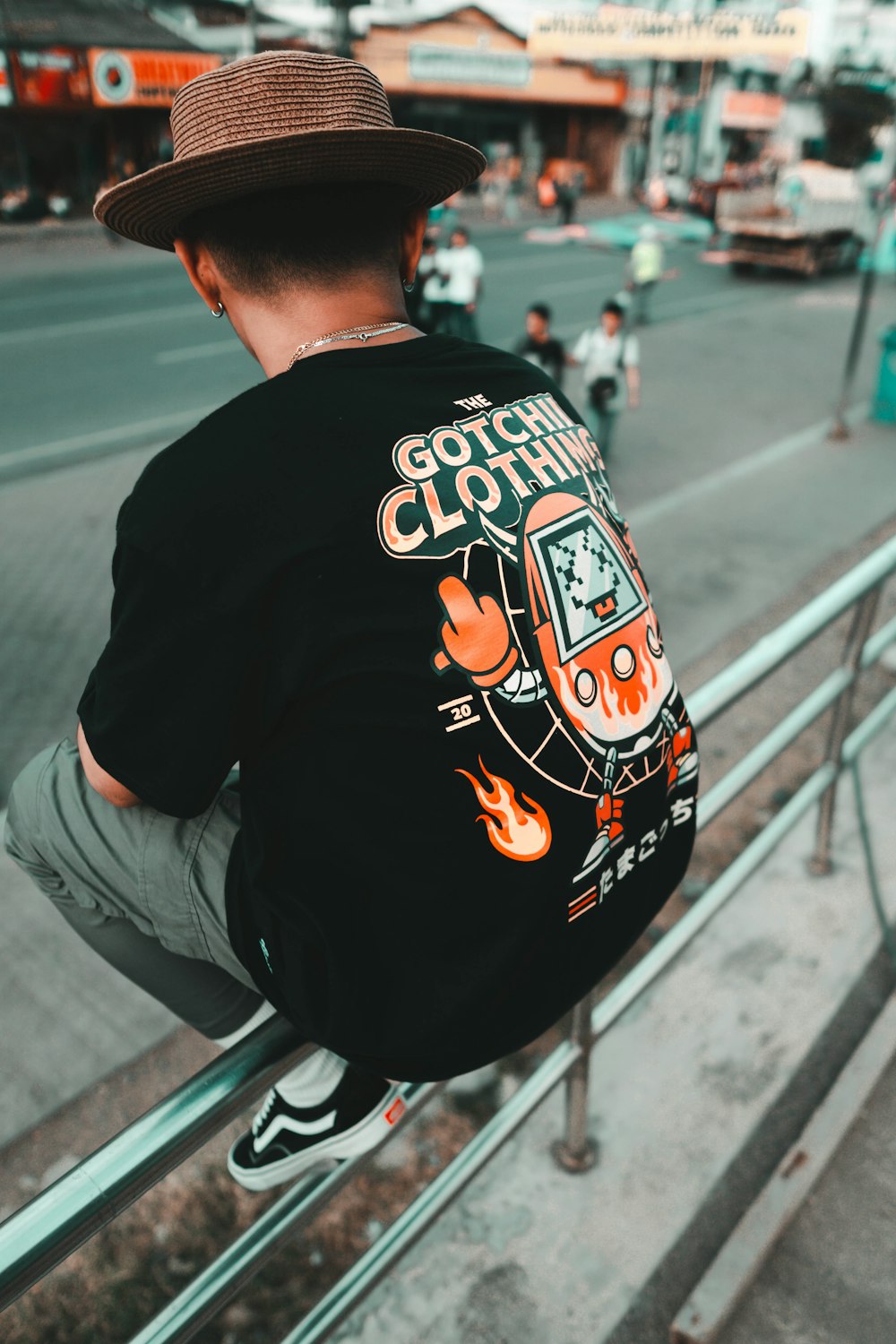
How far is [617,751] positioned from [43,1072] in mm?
2678

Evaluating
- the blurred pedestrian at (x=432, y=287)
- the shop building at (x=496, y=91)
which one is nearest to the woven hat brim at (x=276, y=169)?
the blurred pedestrian at (x=432, y=287)

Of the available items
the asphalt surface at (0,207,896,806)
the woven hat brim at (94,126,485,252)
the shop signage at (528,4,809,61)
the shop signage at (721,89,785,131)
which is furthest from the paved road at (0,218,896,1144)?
the shop signage at (721,89,785,131)

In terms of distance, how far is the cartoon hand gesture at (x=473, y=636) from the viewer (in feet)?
4.07

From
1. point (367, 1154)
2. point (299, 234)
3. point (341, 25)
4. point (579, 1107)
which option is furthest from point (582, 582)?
point (341, 25)

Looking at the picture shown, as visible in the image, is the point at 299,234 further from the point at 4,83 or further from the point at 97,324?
the point at 4,83

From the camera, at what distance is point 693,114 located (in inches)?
1770

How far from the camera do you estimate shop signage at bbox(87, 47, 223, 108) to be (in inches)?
1046

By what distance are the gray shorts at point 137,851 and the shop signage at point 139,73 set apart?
29.5m

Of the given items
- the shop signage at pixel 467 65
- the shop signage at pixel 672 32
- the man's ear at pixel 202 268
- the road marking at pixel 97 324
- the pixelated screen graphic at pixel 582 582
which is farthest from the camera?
the shop signage at pixel 467 65

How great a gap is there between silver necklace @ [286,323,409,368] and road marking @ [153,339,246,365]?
12972 mm

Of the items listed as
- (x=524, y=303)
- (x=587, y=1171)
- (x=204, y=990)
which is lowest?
(x=524, y=303)

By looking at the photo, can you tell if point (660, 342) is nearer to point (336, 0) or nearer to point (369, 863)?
point (336, 0)

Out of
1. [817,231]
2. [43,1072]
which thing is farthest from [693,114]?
[43,1072]

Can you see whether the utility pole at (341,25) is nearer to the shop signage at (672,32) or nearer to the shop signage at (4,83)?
the shop signage at (672,32)
